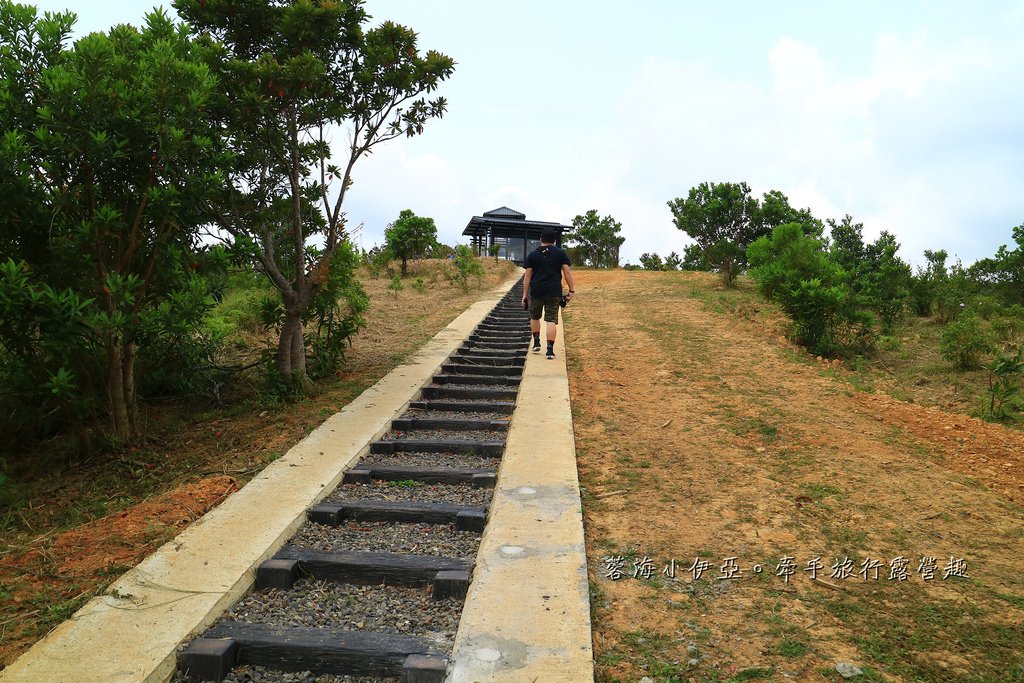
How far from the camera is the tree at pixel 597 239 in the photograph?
112 feet

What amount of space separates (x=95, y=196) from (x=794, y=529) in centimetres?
519

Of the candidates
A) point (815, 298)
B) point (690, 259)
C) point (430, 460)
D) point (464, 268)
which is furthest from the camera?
point (690, 259)

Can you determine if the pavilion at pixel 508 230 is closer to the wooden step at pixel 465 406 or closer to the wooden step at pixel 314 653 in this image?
the wooden step at pixel 465 406

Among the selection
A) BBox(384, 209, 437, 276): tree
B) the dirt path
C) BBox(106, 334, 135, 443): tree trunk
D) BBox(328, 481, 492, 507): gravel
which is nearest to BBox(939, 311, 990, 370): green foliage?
the dirt path

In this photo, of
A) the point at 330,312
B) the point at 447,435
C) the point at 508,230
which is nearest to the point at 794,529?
the point at 447,435

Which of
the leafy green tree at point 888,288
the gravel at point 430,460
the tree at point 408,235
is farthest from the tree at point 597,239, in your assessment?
the gravel at point 430,460

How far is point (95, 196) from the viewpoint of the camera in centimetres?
462

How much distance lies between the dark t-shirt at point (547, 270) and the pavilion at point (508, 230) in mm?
25629

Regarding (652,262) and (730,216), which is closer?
(730,216)

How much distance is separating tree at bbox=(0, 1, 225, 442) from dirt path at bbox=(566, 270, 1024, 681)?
3604 millimetres

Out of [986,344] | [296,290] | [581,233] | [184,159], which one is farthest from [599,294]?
[581,233]

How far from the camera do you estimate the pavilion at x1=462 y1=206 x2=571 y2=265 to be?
34.5m

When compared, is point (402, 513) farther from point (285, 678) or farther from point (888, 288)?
point (888, 288)

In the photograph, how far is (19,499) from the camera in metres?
4.44
